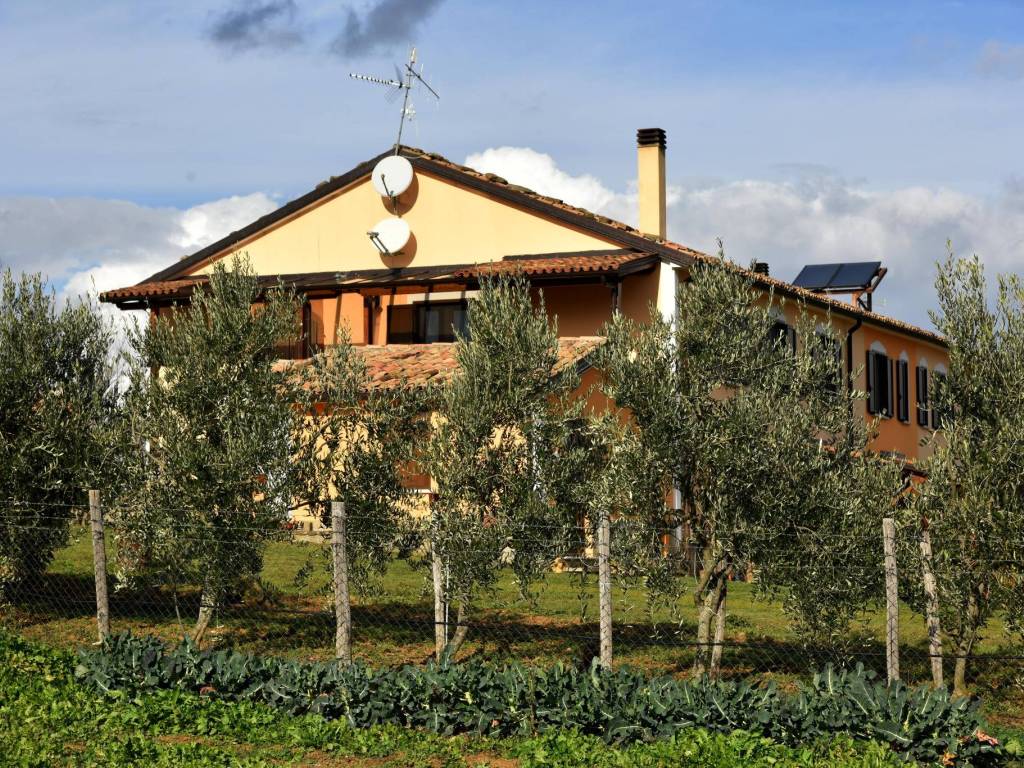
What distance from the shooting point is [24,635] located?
16.4 metres

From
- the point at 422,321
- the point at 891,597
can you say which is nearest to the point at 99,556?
the point at 891,597

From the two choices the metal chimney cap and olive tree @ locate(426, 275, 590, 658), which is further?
the metal chimney cap

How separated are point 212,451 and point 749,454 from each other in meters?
5.80

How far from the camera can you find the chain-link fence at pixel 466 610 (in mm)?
13547

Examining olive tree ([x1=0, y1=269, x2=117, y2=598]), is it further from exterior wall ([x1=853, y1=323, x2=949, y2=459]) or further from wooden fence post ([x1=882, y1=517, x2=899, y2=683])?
exterior wall ([x1=853, y1=323, x2=949, y2=459])

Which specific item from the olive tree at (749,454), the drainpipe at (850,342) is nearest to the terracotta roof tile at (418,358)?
the drainpipe at (850,342)

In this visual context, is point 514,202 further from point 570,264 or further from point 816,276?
point 816,276

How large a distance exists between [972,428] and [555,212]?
1399 centimetres

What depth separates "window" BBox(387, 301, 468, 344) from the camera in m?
28.3

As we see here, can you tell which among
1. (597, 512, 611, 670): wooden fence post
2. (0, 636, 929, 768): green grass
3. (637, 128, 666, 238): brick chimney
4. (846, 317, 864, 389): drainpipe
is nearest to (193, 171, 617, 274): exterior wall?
(637, 128, 666, 238): brick chimney

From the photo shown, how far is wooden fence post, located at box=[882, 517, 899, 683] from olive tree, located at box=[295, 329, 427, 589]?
207 inches

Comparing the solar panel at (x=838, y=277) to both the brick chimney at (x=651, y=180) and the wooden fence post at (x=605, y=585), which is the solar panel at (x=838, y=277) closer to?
the brick chimney at (x=651, y=180)

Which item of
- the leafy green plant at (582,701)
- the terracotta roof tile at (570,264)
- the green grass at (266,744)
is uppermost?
the terracotta roof tile at (570,264)

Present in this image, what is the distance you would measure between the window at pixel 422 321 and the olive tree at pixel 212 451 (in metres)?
12.7
